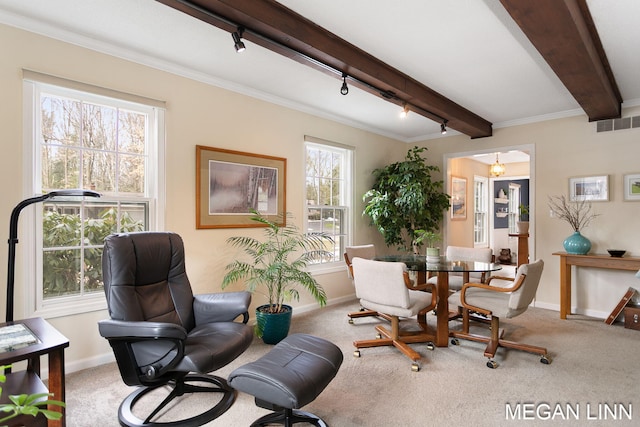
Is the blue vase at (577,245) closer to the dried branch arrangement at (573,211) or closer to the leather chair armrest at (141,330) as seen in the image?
the dried branch arrangement at (573,211)

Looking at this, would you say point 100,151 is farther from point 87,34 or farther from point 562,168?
point 562,168

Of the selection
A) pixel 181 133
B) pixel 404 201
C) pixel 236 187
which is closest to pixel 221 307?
pixel 236 187

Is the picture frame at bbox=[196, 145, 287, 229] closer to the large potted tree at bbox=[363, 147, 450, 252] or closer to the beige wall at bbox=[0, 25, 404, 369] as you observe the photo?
the beige wall at bbox=[0, 25, 404, 369]

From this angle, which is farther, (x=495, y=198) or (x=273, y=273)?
(x=495, y=198)

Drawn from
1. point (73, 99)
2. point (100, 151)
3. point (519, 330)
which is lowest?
point (519, 330)

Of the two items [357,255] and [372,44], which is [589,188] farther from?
[372,44]

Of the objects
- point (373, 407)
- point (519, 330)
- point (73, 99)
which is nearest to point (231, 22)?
point (73, 99)

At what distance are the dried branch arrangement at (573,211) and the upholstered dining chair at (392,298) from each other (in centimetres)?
255

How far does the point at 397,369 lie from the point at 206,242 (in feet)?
6.76

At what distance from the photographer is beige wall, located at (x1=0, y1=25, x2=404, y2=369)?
248cm

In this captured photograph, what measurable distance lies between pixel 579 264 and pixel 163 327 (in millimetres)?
4399

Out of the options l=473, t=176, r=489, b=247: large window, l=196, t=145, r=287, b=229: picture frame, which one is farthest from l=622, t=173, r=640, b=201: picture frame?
l=196, t=145, r=287, b=229: picture frame

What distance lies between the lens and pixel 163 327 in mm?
1918

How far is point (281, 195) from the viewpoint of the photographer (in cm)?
415
